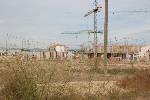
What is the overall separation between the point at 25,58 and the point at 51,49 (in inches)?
73.3

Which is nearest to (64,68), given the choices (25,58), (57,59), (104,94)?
(57,59)

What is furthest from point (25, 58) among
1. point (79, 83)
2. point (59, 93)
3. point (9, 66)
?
point (79, 83)

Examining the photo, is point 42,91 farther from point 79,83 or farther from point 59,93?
point 79,83

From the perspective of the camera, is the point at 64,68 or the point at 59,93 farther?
the point at 59,93

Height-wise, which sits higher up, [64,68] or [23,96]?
[64,68]

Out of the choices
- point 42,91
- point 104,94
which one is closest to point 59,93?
point 42,91

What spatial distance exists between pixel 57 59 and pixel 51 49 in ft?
5.25

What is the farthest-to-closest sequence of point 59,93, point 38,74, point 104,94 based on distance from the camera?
point 104,94
point 59,93
point 38,74

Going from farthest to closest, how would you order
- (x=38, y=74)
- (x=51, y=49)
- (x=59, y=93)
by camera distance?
(x=51, y=49) → (x=59, y=93) → (x=38, y=74)

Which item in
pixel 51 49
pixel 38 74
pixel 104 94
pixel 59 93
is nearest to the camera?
pixel 38 74

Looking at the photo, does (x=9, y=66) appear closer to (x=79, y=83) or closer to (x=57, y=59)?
(x=57, y=59)

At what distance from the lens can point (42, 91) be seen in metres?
12.0

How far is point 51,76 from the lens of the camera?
11664mm

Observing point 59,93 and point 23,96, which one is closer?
point 23,96
